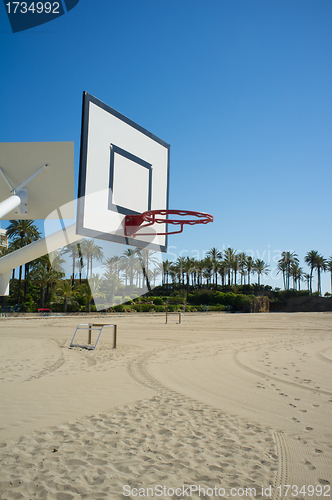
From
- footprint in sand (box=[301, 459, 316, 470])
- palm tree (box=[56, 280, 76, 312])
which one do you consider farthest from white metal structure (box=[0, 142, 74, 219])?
palm tree (box=[56, 280, 76, 312])

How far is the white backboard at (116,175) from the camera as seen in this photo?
5.30 m

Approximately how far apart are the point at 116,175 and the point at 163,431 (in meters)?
4.34

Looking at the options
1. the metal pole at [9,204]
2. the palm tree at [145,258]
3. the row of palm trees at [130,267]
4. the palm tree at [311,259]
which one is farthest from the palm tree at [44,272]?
the palm tree at [311,259]

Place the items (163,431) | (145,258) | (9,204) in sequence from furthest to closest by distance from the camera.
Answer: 1. (145,258)
2. (9,204)
3. (163,431)

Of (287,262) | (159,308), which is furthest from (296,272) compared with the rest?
(159,308)

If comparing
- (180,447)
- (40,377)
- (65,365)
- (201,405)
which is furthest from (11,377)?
(180,447)

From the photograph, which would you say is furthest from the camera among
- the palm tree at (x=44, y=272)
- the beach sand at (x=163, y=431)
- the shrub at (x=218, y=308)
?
the shrub at (x=218, y=308)

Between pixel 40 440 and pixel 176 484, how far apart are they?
5.65 ft

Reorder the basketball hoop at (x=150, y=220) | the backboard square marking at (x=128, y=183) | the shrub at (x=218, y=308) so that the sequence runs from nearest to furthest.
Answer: the backboard square marking at (x=128, y=183) < the basketball hoop at (x=150, y=220) < the shrub at (x=218, y=308)

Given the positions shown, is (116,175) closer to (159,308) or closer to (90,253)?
(90,253)

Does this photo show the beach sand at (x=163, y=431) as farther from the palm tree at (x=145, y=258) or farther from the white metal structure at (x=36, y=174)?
the white metal structure at (x=36, y=174)

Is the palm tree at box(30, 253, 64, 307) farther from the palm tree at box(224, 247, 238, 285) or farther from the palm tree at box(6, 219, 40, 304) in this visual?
the palm tree at box(224, 247, 238, 285)

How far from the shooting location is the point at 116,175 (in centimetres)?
616

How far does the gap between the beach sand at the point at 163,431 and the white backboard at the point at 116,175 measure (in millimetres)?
2775
